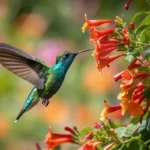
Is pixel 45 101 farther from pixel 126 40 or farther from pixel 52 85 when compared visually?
pixel 126 40

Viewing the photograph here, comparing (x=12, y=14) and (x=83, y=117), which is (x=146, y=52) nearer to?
(x=83, y=117)

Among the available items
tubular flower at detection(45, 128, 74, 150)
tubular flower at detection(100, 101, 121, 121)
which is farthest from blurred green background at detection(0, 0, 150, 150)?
tubular flower at detection(100, 101, 121, 121)

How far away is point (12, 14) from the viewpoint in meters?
8.57

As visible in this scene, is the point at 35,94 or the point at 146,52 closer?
the point at 146,52

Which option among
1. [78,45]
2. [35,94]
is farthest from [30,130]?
[35,94]

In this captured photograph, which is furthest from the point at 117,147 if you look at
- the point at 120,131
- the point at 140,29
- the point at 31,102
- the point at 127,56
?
the point at 31,102

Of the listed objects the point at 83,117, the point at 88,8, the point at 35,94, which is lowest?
the point at 83,117

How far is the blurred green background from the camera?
Result: 7.05 m

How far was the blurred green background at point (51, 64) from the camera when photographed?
7055 mm

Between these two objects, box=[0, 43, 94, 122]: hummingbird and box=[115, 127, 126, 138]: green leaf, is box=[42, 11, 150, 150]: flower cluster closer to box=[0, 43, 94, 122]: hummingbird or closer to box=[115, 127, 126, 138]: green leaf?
box=[115, 127, 126, 138]: green leaf

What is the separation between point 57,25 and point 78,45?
1.98ft

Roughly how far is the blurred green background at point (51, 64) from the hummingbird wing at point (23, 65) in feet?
8.69

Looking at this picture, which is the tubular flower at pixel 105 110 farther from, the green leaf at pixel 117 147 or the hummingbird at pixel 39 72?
the hummingbird at pixel 39 72

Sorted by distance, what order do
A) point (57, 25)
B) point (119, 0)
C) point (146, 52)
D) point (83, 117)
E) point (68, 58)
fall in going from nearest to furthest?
point (146, 52) < point (68, 58) < point (83, 117) < point (119, 0) < point (57, 25)
